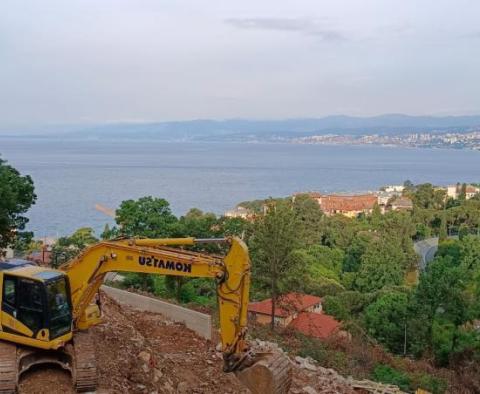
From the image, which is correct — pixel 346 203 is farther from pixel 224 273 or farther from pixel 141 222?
pixel 224 273

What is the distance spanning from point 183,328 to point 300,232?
9705 millimetres

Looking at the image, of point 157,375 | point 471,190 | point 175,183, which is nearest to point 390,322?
point 157,375

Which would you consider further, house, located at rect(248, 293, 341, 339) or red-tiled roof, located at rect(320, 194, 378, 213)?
red-tiled roof, located at rect(320, 194, 378, 213)

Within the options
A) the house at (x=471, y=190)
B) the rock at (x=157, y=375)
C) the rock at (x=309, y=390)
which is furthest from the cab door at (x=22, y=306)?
the house at (x=471, y=190)

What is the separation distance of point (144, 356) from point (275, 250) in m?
11.2

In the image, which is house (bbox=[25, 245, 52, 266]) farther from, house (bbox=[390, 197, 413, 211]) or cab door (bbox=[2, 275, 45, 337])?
house (bbox=[390, 197, 413, 211])

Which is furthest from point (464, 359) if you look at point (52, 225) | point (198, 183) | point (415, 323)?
point (198, 183)

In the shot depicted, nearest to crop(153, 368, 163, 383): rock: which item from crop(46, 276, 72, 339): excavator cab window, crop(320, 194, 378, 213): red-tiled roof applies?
crop(46, 276, 72, 339): excavator cab window

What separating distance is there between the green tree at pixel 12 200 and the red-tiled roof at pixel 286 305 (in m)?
10.2

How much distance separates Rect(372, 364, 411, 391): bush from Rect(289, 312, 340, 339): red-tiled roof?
8380mm

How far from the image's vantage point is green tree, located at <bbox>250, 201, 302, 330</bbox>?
2295cm

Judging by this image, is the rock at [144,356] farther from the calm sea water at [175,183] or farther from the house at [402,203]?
the house at [402,203]

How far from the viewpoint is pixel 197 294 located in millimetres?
28375

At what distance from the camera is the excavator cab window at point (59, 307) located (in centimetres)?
1010
